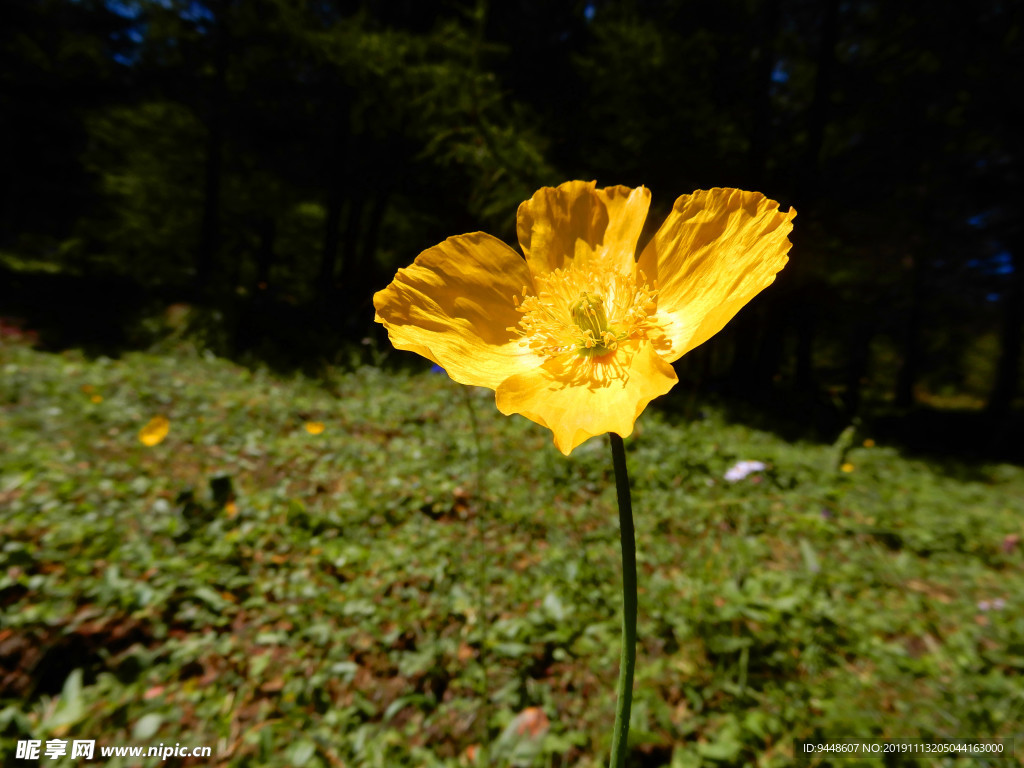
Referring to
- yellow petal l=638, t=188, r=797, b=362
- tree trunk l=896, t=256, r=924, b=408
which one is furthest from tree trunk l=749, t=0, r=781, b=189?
yellow petal l=638, t=188, r=797, b=362

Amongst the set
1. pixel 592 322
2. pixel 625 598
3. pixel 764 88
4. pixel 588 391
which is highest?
pixel 764 88

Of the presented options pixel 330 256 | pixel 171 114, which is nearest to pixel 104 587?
pixel 330 256

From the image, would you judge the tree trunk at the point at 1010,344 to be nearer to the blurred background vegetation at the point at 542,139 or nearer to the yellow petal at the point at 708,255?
the blurred background vegetation at the point at 542,139

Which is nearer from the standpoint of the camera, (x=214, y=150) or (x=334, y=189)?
(x=214, y=150)

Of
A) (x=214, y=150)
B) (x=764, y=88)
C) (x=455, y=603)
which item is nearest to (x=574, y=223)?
(x=455, y=603)

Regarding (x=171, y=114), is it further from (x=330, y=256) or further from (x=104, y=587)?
(x=104, y=587)

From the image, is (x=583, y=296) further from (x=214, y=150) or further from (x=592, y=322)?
(x=214, y=150)
